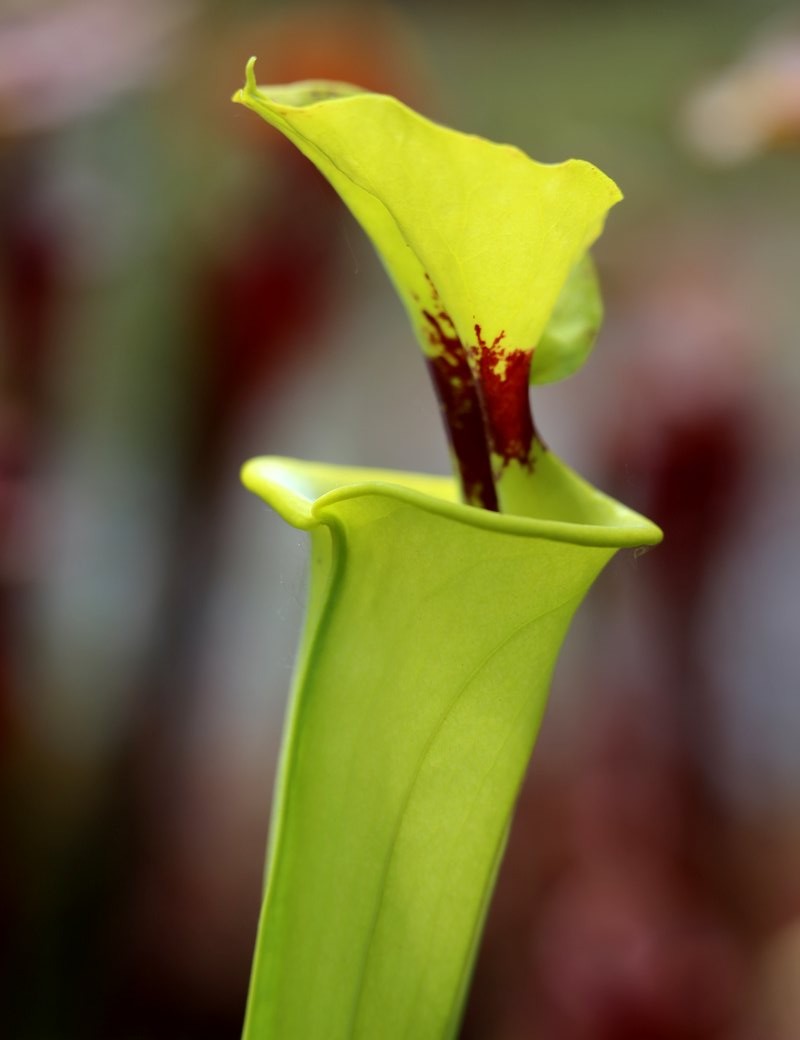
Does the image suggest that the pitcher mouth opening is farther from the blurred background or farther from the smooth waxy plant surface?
the blurred background

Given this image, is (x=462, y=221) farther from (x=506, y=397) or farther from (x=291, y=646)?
(x=291, y=646)

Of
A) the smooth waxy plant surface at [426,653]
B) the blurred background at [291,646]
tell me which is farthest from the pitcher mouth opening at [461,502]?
the blurred background at [291,646]

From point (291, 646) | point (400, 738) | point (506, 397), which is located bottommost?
point (291, 646)

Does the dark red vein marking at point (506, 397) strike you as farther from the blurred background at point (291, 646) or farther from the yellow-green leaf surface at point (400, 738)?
the blurred background at point (291, 646)

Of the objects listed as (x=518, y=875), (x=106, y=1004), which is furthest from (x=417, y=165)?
(x=518, y=875)

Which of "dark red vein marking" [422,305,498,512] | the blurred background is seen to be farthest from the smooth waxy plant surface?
the blurred background

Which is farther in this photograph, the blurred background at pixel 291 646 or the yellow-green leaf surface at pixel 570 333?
the blurred background at pixel 291 646

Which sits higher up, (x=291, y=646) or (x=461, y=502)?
(x=461, y=502)

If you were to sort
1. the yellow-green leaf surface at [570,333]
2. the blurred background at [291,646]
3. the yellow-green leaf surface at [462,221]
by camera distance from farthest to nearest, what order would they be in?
the blurred background at [291,646], the yellow-green leaf surface at [570,333], the yellow-green leaf surface at [462,221]

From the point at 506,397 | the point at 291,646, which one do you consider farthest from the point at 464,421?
the point at 291,646
